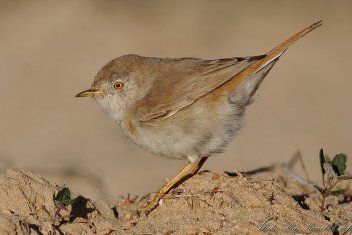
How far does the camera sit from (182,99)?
24.0 ft

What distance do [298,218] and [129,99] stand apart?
2578 mm

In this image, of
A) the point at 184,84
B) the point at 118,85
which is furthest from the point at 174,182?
the point at 118,85

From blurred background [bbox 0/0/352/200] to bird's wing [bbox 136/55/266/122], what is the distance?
1.37m

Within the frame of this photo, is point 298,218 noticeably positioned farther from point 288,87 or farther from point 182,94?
point 288,87

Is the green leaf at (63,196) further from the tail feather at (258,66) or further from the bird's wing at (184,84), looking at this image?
the tail feather at (258,66)

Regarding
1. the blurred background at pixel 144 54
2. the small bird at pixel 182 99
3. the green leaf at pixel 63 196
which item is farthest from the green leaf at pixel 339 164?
the blurred background at pixel 144 54

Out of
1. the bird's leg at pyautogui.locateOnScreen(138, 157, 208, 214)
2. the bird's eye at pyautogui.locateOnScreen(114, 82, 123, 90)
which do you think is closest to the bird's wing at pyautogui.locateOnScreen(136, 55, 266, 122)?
the bird's eye at pyautogui.locateOnScreen(114, 82, 123, 90)

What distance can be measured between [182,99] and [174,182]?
96 cm

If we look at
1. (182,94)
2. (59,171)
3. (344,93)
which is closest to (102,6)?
(344,93)

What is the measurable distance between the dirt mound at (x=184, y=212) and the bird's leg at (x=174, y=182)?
0.26 ft

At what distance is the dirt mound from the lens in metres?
5.60

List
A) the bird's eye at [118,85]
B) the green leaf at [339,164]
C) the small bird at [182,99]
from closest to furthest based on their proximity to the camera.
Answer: the green leaf at [339,164] < the small bird at [182,99] < the bird's eye at [118,85]

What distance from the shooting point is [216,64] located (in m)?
7.55

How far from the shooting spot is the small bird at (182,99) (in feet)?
23.0
